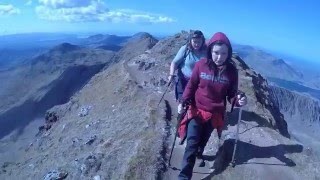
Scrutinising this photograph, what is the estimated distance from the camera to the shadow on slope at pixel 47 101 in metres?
138

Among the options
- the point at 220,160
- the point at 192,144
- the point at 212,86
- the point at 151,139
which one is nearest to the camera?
the point at 212,86

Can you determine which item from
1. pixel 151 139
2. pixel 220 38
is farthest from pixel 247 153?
pixel 220 38

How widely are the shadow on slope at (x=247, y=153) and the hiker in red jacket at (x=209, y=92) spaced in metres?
2.68

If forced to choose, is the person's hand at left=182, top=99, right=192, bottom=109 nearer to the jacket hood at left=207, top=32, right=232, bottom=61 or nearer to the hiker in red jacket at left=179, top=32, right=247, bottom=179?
the hiker in red jacket at left=179, top=32, right=247, bottom=179

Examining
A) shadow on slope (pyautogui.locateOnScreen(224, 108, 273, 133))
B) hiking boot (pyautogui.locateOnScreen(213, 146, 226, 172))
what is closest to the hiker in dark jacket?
hiking boot (pyautogui.locateOnScreen(213, 146, 226, 172))

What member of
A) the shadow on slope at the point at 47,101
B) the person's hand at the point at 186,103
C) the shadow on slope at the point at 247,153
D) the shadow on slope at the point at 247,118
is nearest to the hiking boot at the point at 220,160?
the shadow on slope at the point at 247,153

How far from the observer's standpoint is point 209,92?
1105 cm

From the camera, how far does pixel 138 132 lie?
20609 mm

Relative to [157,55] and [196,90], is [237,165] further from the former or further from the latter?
[157,55]

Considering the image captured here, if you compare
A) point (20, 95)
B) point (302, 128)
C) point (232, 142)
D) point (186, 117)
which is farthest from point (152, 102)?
point (302, 128)

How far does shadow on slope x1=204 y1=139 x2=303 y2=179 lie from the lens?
14067 millimetres

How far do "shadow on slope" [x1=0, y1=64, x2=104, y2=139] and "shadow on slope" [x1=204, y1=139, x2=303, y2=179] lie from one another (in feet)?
404

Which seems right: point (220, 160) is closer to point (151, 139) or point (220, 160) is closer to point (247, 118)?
point (151, 139)

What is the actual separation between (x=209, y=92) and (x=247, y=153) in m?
4.74
